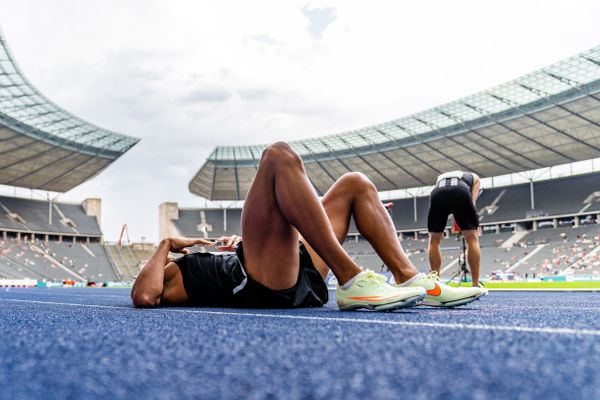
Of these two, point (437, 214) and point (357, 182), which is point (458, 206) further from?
point (357, 182)

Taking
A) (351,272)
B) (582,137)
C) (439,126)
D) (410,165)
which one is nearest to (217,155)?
(410,165)

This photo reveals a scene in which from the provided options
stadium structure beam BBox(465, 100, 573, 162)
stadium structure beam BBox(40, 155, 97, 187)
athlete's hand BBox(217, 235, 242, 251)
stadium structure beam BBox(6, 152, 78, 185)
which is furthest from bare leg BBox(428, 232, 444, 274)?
stadium structure beam BBox(40, 155, 97, 187)

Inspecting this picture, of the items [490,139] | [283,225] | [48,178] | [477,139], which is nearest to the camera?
[283,225]

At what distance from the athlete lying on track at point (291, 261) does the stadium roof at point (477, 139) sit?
23.7 meters

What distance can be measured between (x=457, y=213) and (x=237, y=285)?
3.51 meters

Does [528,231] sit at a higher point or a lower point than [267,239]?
higher

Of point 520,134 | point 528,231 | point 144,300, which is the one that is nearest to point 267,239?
point 144,300

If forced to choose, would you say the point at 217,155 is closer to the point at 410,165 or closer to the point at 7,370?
the point at 410,165

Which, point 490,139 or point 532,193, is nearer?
point 490,139

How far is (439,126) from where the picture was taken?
3064 centimetres

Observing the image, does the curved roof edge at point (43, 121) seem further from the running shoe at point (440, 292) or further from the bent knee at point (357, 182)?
the running shoe at point (440, 292)

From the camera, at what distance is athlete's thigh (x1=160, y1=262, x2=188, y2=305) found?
3525 mm

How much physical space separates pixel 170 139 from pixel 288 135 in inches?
543

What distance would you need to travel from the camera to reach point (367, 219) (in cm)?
305
